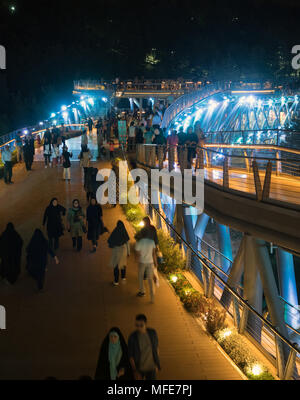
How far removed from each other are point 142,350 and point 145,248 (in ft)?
10.6

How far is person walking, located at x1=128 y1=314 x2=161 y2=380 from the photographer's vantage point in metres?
5.70

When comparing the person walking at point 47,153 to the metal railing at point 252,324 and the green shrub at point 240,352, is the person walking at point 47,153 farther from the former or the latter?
the green shrub at point 240,352

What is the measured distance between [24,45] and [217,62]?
3769 cm

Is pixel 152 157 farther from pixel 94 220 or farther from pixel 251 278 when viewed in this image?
pixel 251 278

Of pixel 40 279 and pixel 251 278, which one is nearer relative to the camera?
pixel 40 279

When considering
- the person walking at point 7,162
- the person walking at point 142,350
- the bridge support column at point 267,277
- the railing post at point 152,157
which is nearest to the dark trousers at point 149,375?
the person walking at point 142,350

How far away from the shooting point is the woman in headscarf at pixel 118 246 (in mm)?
9328

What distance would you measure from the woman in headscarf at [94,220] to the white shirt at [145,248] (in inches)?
110

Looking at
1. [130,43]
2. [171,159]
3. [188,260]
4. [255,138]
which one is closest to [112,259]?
[188,260]

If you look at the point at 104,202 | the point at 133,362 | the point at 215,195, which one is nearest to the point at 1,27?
the point at 104,202

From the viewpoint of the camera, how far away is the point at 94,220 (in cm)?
1145

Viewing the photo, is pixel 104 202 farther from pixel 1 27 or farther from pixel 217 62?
pixel 217 62

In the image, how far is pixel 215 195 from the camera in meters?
11.7

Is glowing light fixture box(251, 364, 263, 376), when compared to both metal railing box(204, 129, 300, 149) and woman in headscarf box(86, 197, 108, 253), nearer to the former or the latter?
woman in headscarf box(86, 197, 108, 253)
